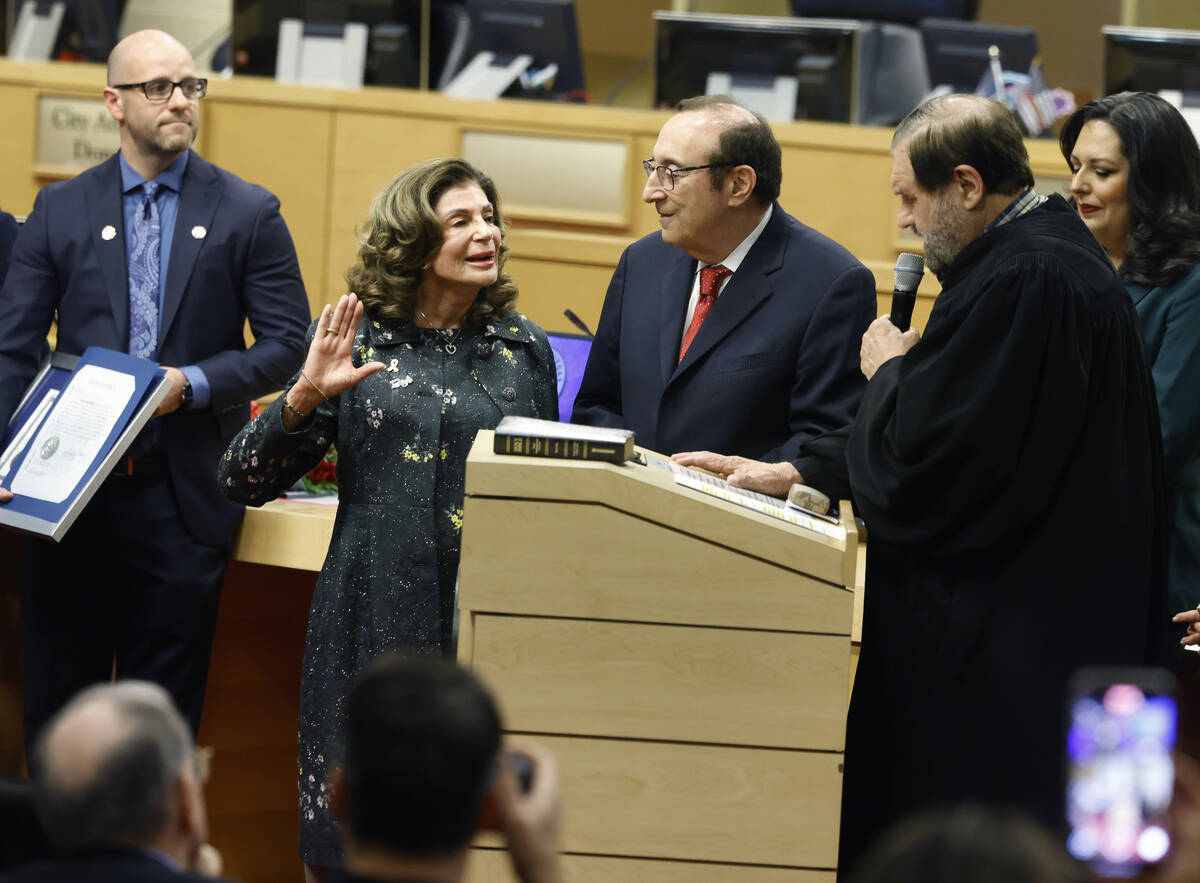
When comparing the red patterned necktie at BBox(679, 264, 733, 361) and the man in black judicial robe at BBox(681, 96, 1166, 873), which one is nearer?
the man in black judicial robe at BBox(681, 96, 1166, 873)

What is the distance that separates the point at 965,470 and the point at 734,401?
629 millimetres

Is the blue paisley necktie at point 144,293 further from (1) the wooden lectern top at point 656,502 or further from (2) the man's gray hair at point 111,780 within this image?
(2) the man's gray hair at point 111,780

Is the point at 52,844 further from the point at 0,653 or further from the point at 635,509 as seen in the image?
the point at 0,653

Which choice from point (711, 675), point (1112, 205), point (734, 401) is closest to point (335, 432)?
point (734, 401)

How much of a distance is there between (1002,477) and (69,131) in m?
4.19

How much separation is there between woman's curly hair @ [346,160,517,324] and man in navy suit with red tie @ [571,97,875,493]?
1.07ft

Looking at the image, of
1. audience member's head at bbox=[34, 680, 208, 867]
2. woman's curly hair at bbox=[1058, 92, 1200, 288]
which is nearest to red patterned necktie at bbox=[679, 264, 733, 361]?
woman's curly hair at bbox=[1058, 92, 1200, 288]

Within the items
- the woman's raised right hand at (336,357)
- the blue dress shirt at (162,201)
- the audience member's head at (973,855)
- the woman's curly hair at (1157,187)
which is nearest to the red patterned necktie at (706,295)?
the woman's raised right hand at (336,357)

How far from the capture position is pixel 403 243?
8.61 feet

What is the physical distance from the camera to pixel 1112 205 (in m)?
2.85

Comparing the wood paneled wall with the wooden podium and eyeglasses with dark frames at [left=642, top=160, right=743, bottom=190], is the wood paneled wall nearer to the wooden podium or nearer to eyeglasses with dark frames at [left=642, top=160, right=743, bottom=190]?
eyeglasses with dark frames at [left=642, top=160, right=743, bottom=190]

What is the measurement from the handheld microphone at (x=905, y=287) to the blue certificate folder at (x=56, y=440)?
4.60 ft

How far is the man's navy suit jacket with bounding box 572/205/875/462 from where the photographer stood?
2.71m

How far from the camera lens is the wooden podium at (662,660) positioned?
2.02m
